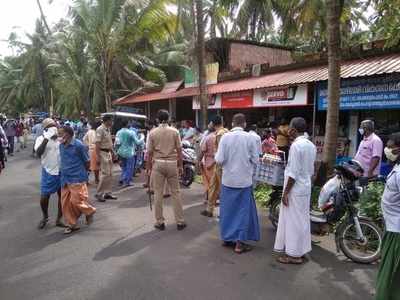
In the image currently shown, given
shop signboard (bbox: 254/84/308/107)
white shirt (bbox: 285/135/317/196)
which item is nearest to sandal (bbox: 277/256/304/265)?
white shirt (bbox: 285/135/317/196)

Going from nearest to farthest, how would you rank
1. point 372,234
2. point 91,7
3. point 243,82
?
point 372,234 → point 243,82 → point 91,7

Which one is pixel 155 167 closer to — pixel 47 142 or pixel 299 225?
pixel 47 142

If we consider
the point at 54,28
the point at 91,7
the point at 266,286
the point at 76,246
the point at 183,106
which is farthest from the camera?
the point at 54,28

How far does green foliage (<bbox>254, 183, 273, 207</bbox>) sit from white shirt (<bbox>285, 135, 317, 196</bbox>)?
10.3ft

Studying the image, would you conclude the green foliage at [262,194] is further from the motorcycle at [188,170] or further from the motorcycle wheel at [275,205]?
the motorcycle at [188,170]

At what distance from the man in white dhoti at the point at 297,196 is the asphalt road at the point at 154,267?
23 centimetres

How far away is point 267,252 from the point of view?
5281mm

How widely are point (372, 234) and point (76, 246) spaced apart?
12.4 feet

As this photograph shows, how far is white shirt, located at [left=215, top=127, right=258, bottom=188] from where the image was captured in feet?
17.6

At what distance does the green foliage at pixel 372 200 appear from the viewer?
18.9ft

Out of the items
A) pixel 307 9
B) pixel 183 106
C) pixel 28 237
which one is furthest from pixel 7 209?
pixel 183 106

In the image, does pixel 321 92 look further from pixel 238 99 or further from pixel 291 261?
pixel 291 261

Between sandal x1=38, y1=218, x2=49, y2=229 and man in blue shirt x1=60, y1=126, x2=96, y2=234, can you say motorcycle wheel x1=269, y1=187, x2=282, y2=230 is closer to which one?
man in blue shirt x1=60, y1=126, x2=96, y2=234

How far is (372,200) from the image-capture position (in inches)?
232
